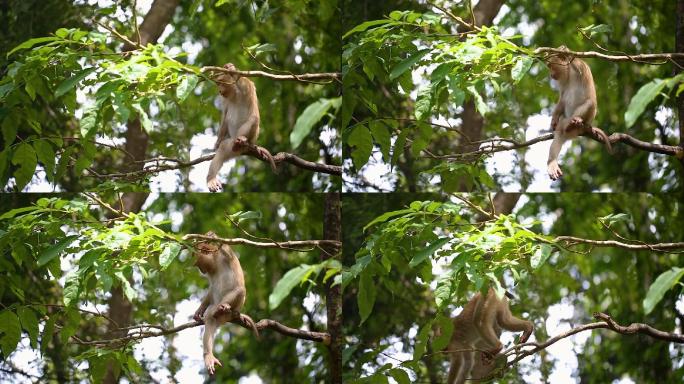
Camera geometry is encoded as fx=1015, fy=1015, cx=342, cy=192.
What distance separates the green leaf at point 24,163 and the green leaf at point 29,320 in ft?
2.22

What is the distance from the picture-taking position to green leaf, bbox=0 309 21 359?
18.3 feet

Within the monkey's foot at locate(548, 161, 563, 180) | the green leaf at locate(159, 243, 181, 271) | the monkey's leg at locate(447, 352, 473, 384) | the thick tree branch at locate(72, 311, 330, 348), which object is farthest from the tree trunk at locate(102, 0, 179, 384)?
the monkey's foot at locate(548, 161, 563, 180)

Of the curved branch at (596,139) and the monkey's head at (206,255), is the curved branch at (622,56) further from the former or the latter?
the monkey's head at (206,255)

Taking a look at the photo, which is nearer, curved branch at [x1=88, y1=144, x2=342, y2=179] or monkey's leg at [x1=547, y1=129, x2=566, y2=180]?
monkey's leg at [x1=547, y1=129, x2=566, y2=180]

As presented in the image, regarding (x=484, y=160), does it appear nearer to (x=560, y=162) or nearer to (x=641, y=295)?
(x=560, y=162)

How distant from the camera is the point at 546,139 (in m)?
5.46

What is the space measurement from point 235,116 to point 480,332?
176 cm

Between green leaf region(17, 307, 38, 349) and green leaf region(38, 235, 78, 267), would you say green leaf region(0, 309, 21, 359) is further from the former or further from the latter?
green leaf region(38, 235, 78, 267)

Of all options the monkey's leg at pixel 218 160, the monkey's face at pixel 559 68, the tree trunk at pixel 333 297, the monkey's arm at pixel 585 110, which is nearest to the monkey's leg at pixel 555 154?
the monkey's arm at pixel 585 110

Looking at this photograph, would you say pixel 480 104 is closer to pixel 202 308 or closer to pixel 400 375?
pixel 400 375

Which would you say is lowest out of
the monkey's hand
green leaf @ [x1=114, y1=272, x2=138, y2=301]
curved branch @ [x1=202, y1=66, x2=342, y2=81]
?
the monkey's hand

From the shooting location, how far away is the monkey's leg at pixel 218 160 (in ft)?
18.2

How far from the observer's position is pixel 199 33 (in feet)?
18.6

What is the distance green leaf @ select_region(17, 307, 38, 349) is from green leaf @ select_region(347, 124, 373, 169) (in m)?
1.96
